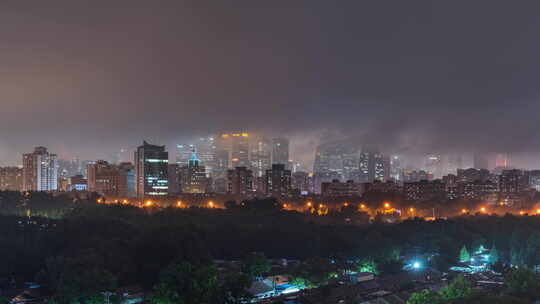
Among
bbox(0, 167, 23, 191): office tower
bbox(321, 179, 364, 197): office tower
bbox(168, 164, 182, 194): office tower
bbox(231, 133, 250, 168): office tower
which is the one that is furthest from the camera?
bbox(231, 133, 250, 168): office tower

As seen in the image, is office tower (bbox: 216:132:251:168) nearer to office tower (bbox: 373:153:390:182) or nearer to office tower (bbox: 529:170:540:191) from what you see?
office tower (bbox: 373:153:390:182)

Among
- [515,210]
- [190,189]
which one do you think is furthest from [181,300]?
[190,189]

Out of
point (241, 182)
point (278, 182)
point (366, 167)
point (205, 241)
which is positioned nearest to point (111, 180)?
point (241, 182)

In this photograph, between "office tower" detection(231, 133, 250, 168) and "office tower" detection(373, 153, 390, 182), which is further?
"office tower" detection(231, 133, 250, 168)

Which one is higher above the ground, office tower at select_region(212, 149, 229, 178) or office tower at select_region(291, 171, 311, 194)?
office tower at select_region(212, 149, 229, 178)

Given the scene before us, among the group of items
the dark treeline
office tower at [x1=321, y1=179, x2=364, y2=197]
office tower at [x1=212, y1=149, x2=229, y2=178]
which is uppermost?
office tower at [x1=212, y1=149, x2=229, y2=178]

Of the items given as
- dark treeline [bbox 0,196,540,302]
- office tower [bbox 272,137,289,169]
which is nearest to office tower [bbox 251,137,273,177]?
office tower [bbox 272,137,289,169]

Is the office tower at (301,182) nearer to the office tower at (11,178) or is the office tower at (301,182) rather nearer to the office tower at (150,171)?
the office tower at (150,171)

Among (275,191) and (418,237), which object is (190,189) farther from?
(418,237)

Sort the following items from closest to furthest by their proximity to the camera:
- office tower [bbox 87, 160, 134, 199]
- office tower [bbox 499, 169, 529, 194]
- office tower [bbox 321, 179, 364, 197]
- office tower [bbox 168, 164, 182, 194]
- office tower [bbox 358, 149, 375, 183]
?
office tower [bbox 499, 169, 529, 194] < office tower [bbox 321, 179, 364, 197] < office tower [bbox 87, 160, 134, 199] < office tower [bbox 168, 164, 182, 194] < office tower [bbox 358, 149, 375, 183]
